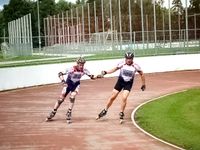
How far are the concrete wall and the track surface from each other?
0.84 metres

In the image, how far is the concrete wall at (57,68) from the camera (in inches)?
1034

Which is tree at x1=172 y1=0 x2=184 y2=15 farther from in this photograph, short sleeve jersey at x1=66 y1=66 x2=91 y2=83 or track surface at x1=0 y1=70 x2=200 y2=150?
short sleeve jersey at x1=66 y1=66 x2=91 y2=83

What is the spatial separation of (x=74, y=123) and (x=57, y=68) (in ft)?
46.4

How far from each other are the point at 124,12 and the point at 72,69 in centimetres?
2481

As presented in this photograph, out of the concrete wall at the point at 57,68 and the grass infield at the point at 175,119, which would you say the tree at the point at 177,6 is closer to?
the concrete wall at the point at 57,68

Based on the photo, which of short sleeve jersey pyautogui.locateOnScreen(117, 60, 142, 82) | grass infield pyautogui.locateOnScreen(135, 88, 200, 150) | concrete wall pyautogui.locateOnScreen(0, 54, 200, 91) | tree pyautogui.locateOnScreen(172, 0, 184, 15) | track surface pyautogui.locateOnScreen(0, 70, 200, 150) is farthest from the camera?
tree pyautogui.locateOnScreen(172, 0, 184, 15)

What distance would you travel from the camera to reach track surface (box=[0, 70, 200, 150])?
12.2 m

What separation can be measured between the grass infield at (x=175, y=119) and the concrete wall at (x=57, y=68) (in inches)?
346

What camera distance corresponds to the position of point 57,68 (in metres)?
29.4

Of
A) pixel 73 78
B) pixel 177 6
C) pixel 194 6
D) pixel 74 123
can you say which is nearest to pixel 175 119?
pixel 74 123

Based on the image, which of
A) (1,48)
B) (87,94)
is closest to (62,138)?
(87,94)

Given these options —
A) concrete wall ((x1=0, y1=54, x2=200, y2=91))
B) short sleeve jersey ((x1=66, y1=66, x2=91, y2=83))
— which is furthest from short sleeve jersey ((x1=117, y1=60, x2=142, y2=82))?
concrete wall ((x1=0, y1=54, x2=200, y2=91))

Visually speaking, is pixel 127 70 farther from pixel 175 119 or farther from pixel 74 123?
pixel 74 123

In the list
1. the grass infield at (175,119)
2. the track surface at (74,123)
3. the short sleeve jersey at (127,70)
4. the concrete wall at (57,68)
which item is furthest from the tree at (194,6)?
the short sleeve jersey at (127,70)
